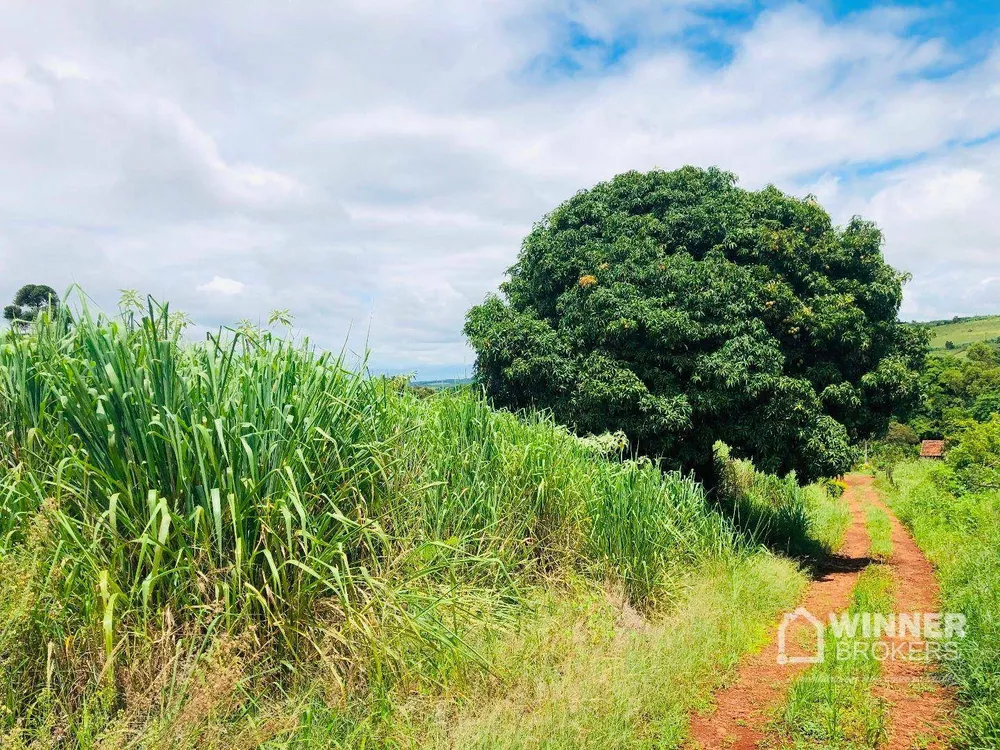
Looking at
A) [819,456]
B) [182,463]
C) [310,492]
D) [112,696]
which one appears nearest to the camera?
[112,696]

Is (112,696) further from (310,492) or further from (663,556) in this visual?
(663,556)

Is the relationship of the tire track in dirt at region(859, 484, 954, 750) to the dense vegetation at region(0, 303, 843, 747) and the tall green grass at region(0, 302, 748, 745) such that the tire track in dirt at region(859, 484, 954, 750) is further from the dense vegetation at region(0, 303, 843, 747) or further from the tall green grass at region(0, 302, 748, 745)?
the tall green grass at region(0, 302, 748, 745)

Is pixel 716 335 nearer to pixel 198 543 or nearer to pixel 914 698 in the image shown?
pixel 914 698

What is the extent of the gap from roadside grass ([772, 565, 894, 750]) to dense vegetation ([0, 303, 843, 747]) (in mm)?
681

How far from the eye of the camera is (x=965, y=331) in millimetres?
98438

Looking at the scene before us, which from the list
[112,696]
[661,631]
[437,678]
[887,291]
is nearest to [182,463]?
[112,696]

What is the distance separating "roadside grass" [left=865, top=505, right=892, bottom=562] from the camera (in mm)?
13019

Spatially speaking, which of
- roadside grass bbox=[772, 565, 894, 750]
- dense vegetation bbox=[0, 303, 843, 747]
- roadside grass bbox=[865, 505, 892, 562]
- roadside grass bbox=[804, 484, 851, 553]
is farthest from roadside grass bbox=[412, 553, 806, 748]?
roadside grass bbox=[804, 484, 851, 553]

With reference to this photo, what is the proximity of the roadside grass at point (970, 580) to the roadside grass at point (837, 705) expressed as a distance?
1.68ft

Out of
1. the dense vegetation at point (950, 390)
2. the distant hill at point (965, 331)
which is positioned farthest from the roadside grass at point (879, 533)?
the distant hill at point (965, 331)

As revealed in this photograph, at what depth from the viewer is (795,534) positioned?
517 inches

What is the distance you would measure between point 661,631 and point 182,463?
416cm

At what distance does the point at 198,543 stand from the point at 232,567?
28 centimetres

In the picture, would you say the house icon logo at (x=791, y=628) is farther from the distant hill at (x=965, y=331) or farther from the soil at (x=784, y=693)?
the distant hill at (x=965, y=331)
